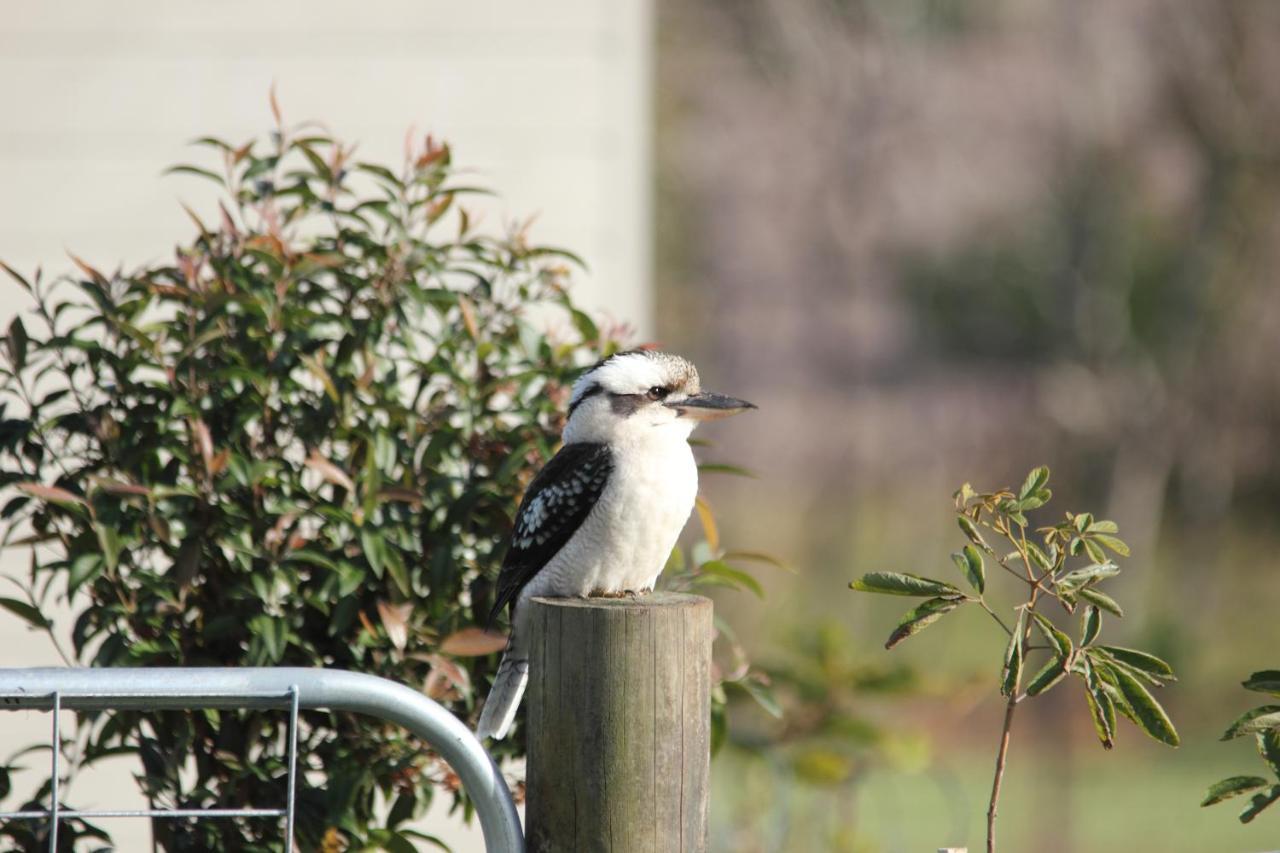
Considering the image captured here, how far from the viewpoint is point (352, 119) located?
14.3 feet

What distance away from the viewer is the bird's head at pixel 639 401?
8.63 feet

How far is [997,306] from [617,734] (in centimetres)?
1185

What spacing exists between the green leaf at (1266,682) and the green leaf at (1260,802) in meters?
0.14

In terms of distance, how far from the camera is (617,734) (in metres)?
1.94

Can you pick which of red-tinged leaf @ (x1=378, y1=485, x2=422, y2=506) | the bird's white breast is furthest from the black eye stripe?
red-tinged leaf @ (x1=378, y1=485, x2=422, y2=506)

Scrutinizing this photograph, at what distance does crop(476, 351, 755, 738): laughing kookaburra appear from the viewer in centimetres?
260

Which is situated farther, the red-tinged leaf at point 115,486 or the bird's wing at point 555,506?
the bird's wing at point 555,506

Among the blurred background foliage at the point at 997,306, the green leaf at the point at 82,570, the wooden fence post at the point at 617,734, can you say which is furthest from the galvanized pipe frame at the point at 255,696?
the blurred background foliage at the point at 997,306

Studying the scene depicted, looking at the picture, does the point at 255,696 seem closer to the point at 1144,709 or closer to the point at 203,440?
the point at 203,440

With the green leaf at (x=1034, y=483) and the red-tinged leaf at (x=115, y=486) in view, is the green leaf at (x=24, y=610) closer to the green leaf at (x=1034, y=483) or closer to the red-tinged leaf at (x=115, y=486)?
the red-tinged leaf at (x=115, y=486)

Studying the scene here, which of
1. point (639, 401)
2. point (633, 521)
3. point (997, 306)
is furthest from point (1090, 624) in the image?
point (997, 306)

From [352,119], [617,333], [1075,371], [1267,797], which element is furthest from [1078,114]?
[1267,797]

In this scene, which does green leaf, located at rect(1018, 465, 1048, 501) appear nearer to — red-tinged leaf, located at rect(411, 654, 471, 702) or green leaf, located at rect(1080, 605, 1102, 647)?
green leaf, located at rect(1080, 605, 1102, 647)

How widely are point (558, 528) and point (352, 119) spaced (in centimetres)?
223
